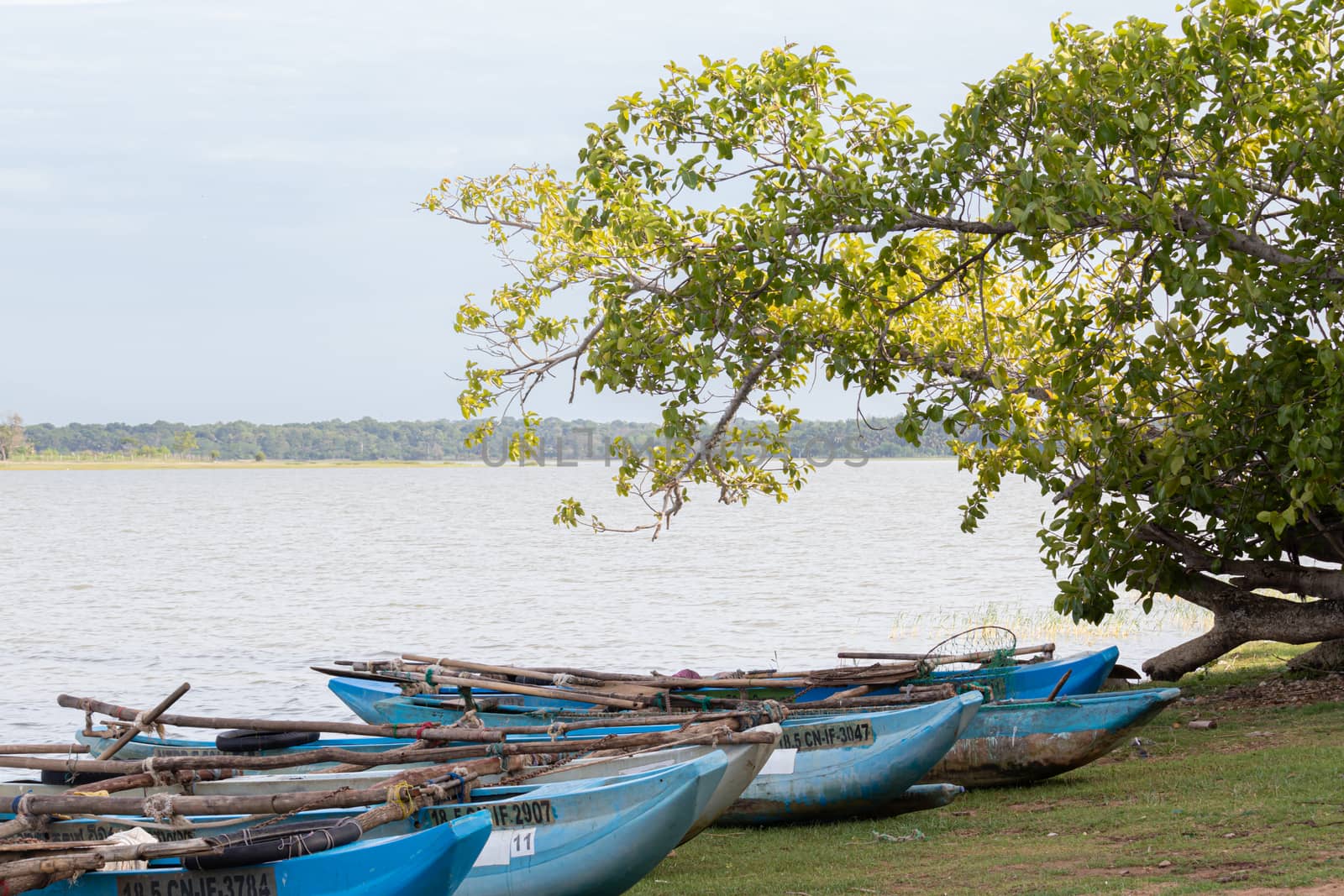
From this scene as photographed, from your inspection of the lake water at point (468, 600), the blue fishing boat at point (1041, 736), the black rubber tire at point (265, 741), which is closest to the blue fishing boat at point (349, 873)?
the black rubber tire at point (265, 741)

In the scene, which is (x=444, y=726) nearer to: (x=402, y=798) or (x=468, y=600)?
(x=402, y=798)

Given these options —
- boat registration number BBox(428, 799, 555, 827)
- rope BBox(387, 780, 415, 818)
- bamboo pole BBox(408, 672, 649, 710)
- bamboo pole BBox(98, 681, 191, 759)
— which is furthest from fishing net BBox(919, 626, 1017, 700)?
bamboo pole BBox(98, 681, 191, 759)

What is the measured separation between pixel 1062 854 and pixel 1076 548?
4424mm

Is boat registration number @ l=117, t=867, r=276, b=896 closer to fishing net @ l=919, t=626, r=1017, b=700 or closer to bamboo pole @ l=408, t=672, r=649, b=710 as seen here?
bamboo pole @ l=408, t=672, r=649, b=710

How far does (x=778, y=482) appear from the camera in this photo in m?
16.4

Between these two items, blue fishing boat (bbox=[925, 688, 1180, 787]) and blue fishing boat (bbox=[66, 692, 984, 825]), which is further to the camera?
blue fishing boat (bbox=[925, 688, 1180, 787])

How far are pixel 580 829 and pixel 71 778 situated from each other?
3.90 metres

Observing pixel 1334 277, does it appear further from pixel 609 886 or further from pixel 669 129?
pixel 609 886

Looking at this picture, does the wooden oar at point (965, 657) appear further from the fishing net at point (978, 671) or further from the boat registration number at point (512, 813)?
the boat registration number at point (512, 813)

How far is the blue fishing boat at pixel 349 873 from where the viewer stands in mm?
6492

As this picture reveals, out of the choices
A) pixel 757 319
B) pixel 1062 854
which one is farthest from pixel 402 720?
pixel 1062 854

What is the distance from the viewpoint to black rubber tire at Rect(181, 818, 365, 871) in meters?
6.60

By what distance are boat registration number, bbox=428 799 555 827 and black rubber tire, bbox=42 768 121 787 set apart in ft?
9.25

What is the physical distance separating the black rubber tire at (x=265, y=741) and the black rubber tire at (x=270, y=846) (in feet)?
10.0
